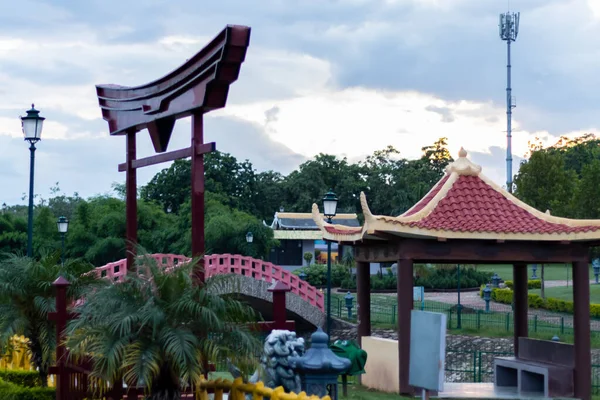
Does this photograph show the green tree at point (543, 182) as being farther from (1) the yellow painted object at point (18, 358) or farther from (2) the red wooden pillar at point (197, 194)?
(2) the red wooden pillar at point (197, 194)

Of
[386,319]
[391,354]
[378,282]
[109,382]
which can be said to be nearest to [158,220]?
[378,282]

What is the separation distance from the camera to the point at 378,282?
46.2 metres

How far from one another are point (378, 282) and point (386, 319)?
11650mm

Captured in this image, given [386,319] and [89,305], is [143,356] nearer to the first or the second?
[89,305]

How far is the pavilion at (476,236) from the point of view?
15672mm

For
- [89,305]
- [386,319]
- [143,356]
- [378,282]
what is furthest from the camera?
[378,282]

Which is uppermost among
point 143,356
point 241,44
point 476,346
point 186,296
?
point 241,44

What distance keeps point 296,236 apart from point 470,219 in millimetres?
45951

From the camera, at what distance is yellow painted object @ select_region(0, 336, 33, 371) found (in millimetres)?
15203

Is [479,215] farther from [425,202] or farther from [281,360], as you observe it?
[281,360]

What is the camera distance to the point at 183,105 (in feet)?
37.9

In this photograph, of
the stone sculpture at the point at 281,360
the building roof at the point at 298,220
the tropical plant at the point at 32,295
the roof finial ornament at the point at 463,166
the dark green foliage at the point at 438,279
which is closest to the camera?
the stone sculpture at the point at 281,360

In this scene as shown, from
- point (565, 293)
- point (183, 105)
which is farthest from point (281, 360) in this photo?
point (565, 293)

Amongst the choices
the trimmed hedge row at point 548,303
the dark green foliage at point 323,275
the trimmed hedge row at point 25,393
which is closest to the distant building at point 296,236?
the dark green foliage at point 323,275
